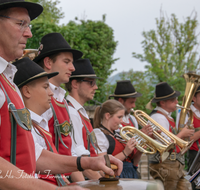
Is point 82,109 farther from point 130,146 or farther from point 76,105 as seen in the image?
point 130,146

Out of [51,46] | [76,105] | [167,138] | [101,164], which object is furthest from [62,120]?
[167,138]

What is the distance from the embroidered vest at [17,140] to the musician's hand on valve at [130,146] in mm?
3041

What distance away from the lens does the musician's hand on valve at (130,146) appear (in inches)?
184

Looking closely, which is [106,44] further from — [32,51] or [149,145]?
[32,51]

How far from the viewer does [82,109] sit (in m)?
4.02

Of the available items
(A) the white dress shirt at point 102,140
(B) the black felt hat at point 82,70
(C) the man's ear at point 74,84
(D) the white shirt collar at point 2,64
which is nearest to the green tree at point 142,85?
(A) the white dress shirt at point 102,140

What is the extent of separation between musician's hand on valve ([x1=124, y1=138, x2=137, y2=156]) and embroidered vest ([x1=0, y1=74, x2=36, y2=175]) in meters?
3.04

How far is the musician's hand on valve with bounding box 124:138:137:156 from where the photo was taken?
15.3ft

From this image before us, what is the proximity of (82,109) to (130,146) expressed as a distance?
1209 mm

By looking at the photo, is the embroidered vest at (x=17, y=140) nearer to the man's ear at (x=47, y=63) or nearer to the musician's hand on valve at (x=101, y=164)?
the musician's hand on valve at (x=101, y=164)

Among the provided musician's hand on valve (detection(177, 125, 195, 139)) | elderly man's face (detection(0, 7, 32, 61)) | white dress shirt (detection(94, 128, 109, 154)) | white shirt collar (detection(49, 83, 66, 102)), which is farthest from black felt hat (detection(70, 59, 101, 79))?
musician's hand on valve (detection(177, 125, 195, 139))

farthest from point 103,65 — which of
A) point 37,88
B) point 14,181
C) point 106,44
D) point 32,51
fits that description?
point 14,181

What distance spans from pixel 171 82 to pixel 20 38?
984 cm

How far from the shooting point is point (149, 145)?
5.27m
